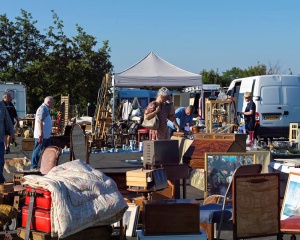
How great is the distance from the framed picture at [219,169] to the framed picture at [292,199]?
5.54 ft

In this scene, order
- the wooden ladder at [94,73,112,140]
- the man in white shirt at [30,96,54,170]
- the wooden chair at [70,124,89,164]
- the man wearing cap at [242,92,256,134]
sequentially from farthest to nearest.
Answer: the wooden ladder at [94,73,112,140] → the man wearing cap at [242,92,256,134] → the man in white shirt at [30,96,54,170] → the wooden chair at [70,124,89,164]

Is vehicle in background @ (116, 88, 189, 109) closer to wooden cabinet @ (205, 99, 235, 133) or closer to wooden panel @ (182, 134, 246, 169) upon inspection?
wooden cabinet @ (205, 99, 235, 133)

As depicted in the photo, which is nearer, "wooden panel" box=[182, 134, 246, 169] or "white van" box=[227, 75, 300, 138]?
"wooden panel" box=[182, 134, 246, 169]

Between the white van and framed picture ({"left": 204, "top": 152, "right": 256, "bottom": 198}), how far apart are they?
1020 centimetres

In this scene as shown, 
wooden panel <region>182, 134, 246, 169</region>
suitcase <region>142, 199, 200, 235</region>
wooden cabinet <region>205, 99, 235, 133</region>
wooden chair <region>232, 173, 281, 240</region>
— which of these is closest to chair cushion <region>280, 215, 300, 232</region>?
wooden chair <region>232, 173, 281, 240</region>

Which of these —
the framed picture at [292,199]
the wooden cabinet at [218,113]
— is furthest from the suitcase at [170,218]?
the wooden cabinet at [218,113]

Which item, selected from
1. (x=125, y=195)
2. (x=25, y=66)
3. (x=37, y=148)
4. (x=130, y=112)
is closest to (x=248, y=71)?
(x=25, y=66)

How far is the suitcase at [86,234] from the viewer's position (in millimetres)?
5586

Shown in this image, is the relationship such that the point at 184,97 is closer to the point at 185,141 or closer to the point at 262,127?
the point at 262,127

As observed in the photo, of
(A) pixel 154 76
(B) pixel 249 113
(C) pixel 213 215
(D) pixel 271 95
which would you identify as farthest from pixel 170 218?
(A) pixel 154 76

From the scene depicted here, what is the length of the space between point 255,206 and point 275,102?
43.0 feet

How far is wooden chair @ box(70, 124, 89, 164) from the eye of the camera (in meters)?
10.6

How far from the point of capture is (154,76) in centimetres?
1997

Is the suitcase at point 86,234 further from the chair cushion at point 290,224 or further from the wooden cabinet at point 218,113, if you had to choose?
the wooden cabinet at point 218,113
